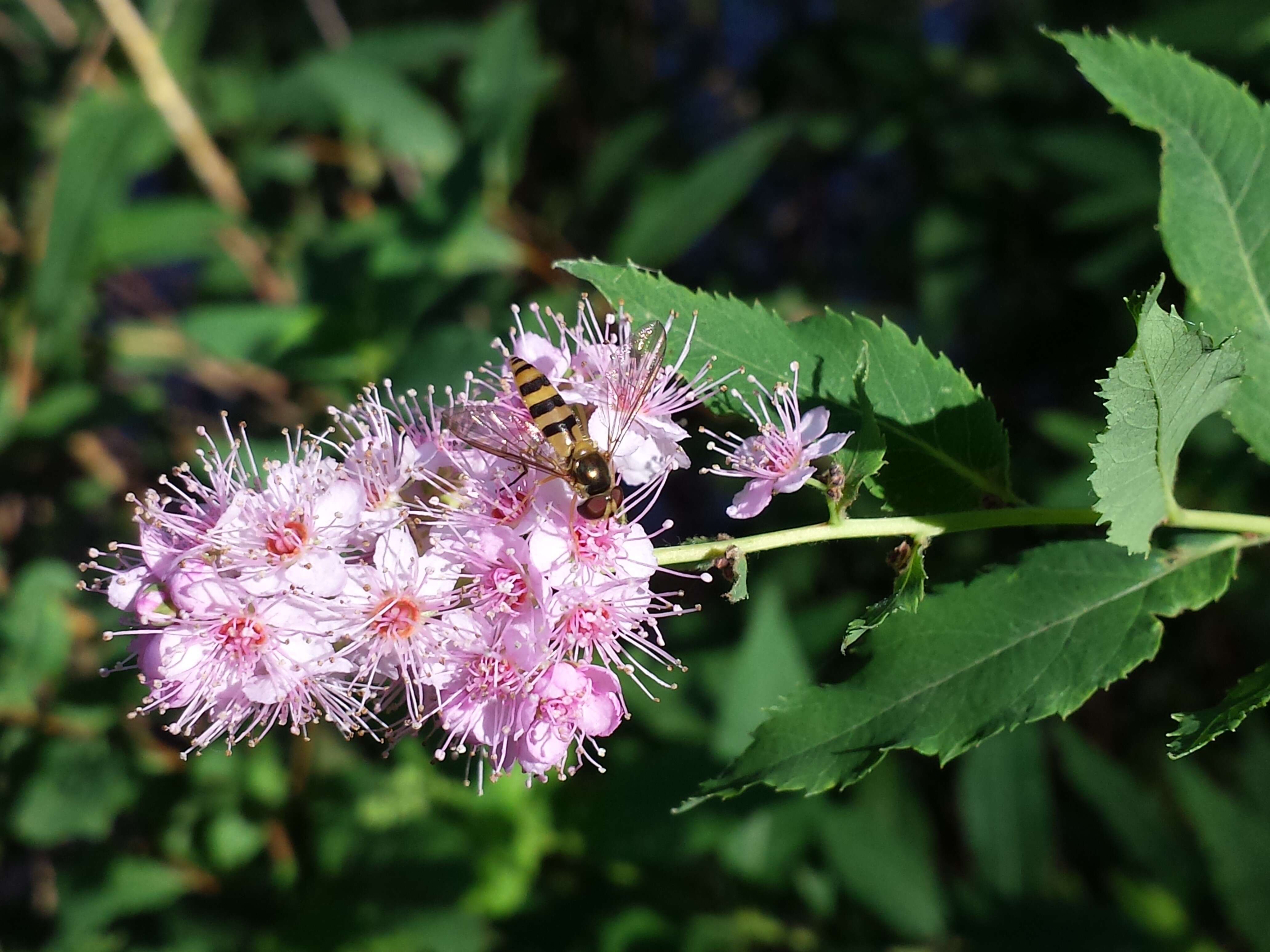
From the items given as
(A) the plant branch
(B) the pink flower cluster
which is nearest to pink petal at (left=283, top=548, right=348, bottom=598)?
(B) the pink flower cluster

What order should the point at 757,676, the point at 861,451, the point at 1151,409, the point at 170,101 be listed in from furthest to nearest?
the point at 170,101 < the point at 757,676 < the point at 861,451 < the point at 1151,409

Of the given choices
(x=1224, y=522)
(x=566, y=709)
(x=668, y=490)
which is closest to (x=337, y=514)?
(x=566, y=709)

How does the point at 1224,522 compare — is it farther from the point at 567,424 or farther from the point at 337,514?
the point at 337,514

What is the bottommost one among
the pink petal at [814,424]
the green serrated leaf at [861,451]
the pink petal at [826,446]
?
the green serrated leaf at [861,451]

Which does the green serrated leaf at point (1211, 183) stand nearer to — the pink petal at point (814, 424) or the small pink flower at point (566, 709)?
the pink petal at point (814, 424)

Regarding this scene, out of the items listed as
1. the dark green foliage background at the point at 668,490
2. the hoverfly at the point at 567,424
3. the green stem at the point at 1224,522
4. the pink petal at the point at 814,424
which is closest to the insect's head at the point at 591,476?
the hoverfly at the point at 567,424

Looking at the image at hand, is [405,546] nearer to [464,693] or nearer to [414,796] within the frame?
[464,693]
